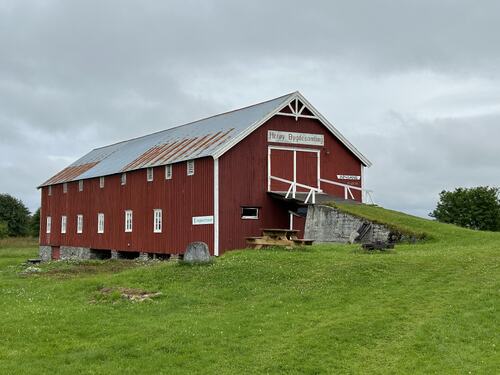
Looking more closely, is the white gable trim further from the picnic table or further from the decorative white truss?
the picnic table

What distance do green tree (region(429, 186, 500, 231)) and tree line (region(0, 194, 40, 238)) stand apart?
208 ft

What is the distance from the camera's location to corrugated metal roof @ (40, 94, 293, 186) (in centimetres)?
3459

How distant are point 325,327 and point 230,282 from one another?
5.32m

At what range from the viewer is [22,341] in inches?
517

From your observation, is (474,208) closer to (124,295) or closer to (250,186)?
(250,186)

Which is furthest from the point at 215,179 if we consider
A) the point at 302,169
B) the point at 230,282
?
the point at 230,282

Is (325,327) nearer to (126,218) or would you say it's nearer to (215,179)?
(215,179)

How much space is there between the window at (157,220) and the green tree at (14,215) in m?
73.3

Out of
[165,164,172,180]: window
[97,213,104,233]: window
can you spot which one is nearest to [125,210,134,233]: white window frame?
[97,213,104,233]: window

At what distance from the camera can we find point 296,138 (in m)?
35.4

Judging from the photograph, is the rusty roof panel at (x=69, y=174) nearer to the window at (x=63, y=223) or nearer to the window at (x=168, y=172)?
the window at (x=63, y=223)

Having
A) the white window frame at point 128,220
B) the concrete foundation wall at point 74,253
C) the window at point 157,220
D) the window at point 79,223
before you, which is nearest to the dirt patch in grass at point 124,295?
the window at point 157,220

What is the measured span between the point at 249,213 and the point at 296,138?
5.13 m

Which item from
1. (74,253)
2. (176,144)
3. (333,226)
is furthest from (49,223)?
(333,226)
